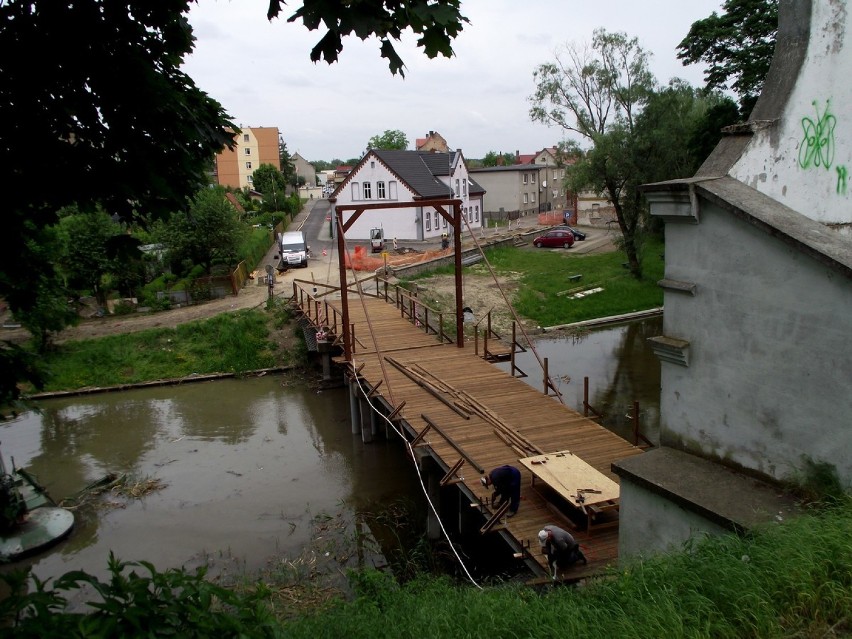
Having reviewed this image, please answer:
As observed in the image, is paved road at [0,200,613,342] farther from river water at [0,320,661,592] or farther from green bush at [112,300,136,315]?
river water at [0,320,661,592]

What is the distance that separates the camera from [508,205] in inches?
2429

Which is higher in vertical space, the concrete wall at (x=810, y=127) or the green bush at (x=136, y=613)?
the concrete wall at (x=810, y=127)

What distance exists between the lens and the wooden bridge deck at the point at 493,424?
8664 mm

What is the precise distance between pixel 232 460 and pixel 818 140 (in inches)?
561

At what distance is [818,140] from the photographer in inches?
234

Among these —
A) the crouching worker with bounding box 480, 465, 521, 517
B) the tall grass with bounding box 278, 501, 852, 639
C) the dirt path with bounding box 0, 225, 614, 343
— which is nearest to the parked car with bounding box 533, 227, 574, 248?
the dirt path with bounding box 0, 225, 614, 343

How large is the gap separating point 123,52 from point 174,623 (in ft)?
11.8

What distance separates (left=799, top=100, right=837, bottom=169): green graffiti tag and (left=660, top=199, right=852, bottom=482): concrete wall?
4.73ft

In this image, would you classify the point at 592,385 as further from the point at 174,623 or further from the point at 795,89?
the point at 174,623

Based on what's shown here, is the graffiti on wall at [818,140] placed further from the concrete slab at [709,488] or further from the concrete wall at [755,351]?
the concrete slab at [709,488]

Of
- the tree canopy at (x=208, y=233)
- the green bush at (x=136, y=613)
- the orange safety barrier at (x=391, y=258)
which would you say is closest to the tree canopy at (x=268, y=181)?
the orange safety barrier at (x=391, y=258)

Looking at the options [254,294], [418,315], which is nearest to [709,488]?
[418,315]

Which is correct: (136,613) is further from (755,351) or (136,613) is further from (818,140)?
(818,140)

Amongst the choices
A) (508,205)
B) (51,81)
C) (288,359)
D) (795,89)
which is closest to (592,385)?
(288,359)
